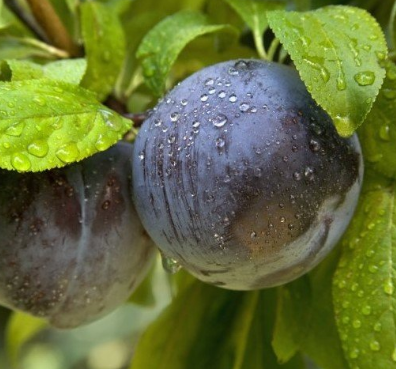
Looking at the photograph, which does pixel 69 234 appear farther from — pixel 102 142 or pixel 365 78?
pixel 365 78

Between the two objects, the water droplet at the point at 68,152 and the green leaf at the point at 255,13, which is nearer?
the water droplet at the point at 68,152

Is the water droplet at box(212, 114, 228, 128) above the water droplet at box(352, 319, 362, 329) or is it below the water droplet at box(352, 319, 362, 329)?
above

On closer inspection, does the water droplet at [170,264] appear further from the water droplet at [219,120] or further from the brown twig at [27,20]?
the brown twig at [27,20]

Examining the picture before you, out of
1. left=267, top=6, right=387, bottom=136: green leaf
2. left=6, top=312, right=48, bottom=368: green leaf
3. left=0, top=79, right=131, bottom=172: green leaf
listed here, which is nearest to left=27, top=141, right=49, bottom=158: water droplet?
left=0, top=79, right=131, bottom=172: green leaf

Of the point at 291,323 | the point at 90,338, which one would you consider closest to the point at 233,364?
the point at 291,323

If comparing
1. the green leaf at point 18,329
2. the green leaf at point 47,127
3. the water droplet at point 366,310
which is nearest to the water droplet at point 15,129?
the green leaf at point 47,127

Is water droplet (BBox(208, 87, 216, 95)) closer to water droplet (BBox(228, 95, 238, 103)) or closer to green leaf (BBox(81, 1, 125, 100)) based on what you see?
water droplet (BBox(228, 95, 238, 103))
